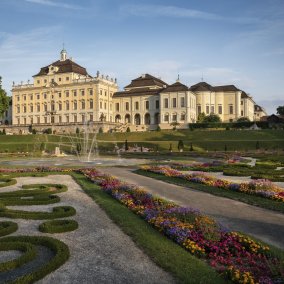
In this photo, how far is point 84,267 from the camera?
18.5ft

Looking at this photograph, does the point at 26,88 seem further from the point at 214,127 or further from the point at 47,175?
the point at 47,175

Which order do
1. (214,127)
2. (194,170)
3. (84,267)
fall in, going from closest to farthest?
(84,267) → (194,170) → (214,127)

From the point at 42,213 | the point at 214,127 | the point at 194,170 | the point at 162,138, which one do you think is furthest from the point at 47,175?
the point at 214,127

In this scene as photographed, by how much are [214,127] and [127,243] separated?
57.2 meters

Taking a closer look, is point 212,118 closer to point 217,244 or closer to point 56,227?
point 56,227

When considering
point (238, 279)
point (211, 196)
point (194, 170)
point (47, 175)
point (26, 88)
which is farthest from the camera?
point (26, 88)

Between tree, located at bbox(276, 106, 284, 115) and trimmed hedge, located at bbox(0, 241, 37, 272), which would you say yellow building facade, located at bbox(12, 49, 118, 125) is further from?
Result: trimmed hedge, located at bbox(0, 241, 37, 272)

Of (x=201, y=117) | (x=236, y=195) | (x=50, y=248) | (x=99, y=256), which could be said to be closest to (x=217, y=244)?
(x=99, y=256)

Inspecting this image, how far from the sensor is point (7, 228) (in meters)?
7.34

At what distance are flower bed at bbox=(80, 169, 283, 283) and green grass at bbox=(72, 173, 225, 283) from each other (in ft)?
0.50

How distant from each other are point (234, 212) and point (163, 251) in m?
3.67

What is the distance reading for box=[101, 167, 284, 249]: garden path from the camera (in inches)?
297

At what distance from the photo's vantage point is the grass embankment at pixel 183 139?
42.1 m

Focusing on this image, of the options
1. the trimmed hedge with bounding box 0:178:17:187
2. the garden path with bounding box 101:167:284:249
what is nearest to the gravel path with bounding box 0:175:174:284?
the garden path with bounding box 101:167:284:249
